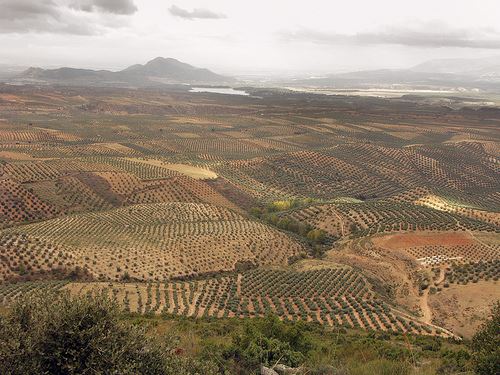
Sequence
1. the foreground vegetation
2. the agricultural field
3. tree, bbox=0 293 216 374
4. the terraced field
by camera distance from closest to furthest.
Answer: tree, bbox=0 293 216 374 → the foreground vegetation → the agricultural field → the terraced field

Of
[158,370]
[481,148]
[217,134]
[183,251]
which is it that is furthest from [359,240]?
[217,134]

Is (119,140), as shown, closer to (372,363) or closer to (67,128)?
(67,128)

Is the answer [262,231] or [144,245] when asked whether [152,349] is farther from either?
[262,231]

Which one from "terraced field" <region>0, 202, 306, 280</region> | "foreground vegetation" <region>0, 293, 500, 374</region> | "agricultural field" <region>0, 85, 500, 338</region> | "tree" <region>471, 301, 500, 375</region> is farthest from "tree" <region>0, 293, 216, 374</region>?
"terraced field" <region>0, 202, 306, 280</region>

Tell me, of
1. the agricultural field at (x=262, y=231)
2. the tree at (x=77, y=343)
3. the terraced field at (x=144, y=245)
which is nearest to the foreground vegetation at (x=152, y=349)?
the tree at (x=77, y=343)

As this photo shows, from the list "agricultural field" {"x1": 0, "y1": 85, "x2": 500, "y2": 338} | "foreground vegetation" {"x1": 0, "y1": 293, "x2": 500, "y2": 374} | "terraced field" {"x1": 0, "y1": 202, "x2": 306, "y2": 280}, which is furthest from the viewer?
"terraced field" {"x1": 0, "y1": 202, "x2": 306, "y2": 280}

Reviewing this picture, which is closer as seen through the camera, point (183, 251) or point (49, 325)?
point (49, 325)

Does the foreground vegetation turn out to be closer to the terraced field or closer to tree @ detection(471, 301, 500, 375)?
tree @ detection(471, 301, 500, 375)
